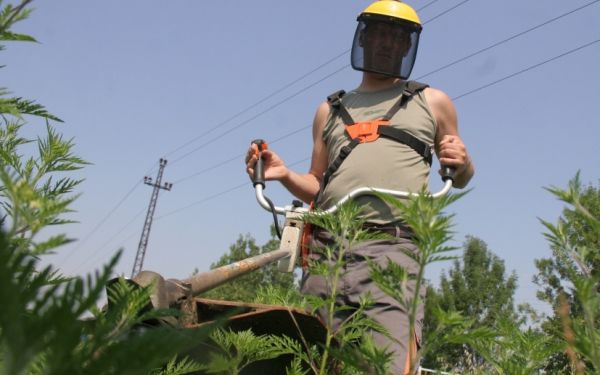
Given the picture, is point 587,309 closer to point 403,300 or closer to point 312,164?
point 403,300

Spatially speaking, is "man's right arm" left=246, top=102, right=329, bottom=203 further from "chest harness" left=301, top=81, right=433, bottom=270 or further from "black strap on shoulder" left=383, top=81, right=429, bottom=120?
"black strap on shoulder" left=383, top=81, right=429, bottom=120

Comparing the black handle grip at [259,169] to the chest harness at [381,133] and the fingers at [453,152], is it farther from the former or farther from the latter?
the fingers at [453,152]

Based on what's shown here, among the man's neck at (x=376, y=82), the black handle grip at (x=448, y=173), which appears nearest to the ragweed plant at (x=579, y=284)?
the black handle grip at (x=448, y=173)

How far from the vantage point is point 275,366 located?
1936 millimetres

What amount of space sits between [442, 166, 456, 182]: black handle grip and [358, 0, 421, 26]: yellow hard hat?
1358mm

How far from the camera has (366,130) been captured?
325 centimetres

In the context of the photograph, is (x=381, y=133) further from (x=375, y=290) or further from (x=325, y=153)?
(x=375, y=290)

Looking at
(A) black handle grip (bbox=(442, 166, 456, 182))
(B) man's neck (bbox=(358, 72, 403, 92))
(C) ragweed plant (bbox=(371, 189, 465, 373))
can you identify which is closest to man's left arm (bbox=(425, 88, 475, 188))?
(A) black handle grip (bbox=(442, 166, 456, 182))

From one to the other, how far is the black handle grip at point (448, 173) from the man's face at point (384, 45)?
95 cm

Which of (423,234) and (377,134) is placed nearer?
(423,234)

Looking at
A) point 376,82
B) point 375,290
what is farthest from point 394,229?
point 376,82

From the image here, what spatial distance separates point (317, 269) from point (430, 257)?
525 mm

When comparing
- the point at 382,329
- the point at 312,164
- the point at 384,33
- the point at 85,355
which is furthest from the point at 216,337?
the point at 384,33

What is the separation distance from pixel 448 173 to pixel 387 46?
1200 mm
